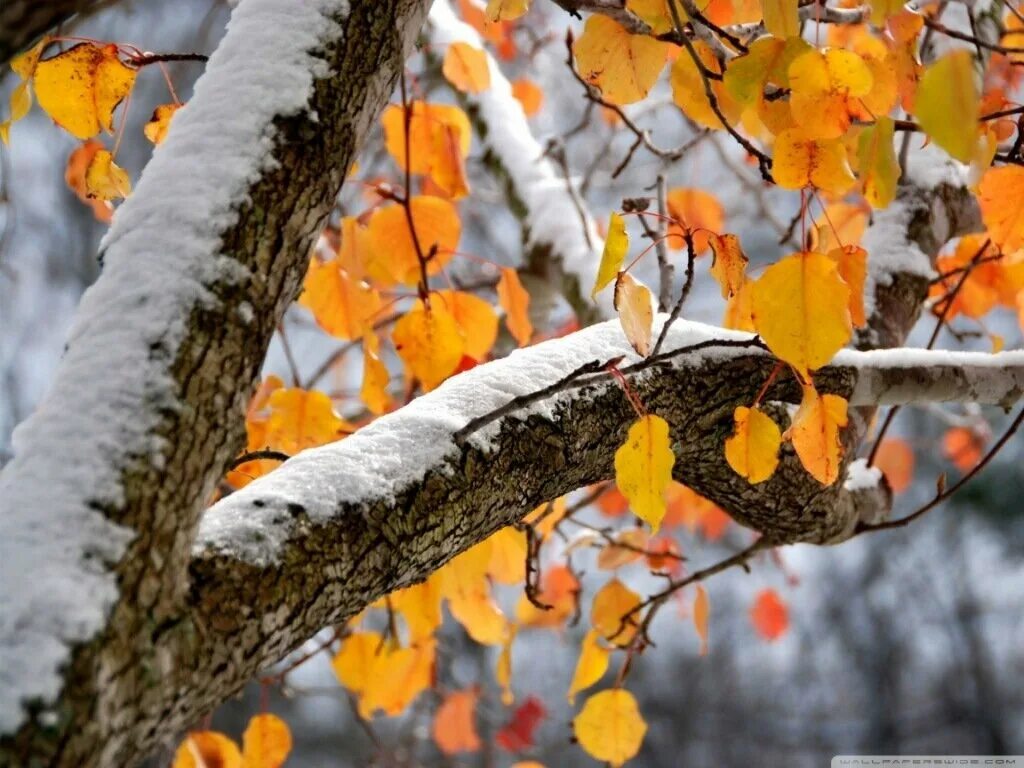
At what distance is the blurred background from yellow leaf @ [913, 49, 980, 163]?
4.22 metres

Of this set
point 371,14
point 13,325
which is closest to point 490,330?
point 371,14

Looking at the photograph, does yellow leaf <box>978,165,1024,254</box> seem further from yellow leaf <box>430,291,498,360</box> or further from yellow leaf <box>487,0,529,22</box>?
yellow leaf <box>430,291,498,360</box>

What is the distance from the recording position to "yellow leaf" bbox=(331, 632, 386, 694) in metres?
1.18

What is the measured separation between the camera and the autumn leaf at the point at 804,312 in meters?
0.66

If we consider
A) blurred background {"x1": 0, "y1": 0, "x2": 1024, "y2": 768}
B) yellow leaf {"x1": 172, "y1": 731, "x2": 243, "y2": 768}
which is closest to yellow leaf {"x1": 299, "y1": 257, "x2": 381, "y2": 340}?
yellow leaf {"x1": 172, "y1": 731, "x2": 243, "y2": 768}

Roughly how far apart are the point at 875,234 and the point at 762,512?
49cm

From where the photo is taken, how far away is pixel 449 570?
3.28 ft

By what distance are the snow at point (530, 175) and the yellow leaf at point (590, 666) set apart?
62 centimetres

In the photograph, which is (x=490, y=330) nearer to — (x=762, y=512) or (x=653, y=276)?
(x=762, y=512)

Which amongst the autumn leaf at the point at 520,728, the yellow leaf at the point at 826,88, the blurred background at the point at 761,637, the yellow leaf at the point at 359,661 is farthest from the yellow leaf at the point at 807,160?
the blurred background at the point at 761,637

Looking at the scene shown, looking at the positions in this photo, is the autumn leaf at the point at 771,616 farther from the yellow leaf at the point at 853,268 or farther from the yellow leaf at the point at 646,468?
the yellow leaf at the point at 646,468

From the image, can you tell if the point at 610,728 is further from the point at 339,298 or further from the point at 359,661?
the point at 339,298

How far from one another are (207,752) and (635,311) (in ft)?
2.45

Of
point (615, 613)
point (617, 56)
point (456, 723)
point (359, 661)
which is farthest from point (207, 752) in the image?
point (456, 723)
